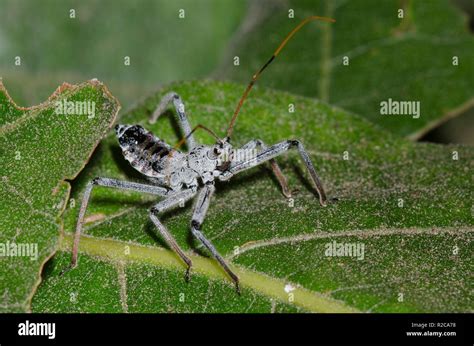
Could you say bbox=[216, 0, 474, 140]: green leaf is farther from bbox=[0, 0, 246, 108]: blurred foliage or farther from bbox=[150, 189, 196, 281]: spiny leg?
bbox=[150, 189, 196, 281]: spiny leg

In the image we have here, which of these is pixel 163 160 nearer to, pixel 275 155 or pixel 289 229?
pixel 275 155

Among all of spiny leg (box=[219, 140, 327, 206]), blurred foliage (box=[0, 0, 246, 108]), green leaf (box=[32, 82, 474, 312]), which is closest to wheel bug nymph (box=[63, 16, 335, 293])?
spiny leg (box=[219, 140, 327, 206])

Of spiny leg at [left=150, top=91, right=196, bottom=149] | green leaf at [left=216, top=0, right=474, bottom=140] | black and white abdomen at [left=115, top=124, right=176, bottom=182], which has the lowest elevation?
black and white abdomen at [left=115, top=124, right=176, bottom=182]

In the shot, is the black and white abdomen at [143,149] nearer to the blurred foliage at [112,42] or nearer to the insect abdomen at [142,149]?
the insect abdomen at [142,149]

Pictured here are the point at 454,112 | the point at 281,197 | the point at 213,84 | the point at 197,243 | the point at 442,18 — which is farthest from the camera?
the point at 442,18

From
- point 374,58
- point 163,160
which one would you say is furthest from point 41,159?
point 374,58
